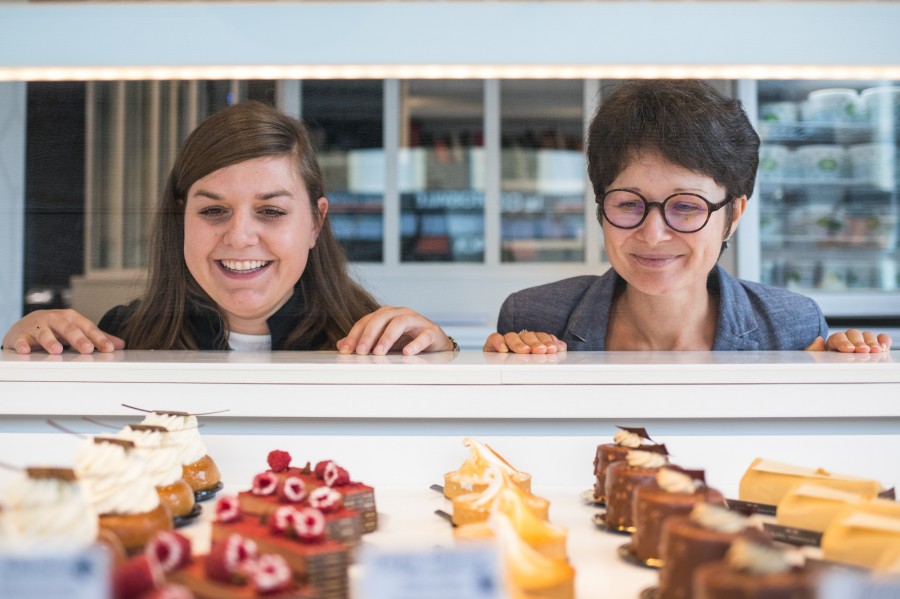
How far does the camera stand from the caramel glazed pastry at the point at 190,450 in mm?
1230

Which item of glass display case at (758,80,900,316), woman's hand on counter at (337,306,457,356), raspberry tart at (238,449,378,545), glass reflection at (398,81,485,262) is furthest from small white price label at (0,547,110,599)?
glass display case at (758,80,900,316)

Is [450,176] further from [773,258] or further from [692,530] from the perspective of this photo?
[692,530]

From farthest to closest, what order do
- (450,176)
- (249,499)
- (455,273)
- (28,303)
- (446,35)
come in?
(450,176), (455,273), (28,303), (446,35), (249,499)

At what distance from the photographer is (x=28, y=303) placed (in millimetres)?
2109

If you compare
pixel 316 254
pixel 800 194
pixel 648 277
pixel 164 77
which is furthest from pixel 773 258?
pixel 164 77

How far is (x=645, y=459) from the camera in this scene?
44.2 inches

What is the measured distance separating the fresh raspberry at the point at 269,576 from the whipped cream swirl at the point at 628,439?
0.63m

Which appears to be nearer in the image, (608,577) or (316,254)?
(608,577)

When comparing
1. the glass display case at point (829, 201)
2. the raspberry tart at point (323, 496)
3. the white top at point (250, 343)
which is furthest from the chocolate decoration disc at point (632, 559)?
the glass display case at point (829, 201)

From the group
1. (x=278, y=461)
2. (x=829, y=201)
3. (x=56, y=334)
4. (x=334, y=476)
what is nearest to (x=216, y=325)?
(x=56, y=334)

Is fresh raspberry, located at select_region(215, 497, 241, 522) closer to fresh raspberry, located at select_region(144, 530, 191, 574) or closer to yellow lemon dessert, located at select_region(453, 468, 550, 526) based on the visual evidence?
fresh raspberry, located at select_region(144, 530, 191, 574)

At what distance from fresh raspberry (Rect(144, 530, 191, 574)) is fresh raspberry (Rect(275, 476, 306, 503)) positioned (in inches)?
9.0

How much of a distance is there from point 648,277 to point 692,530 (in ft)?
4.30

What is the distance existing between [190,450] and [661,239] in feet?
3.94
